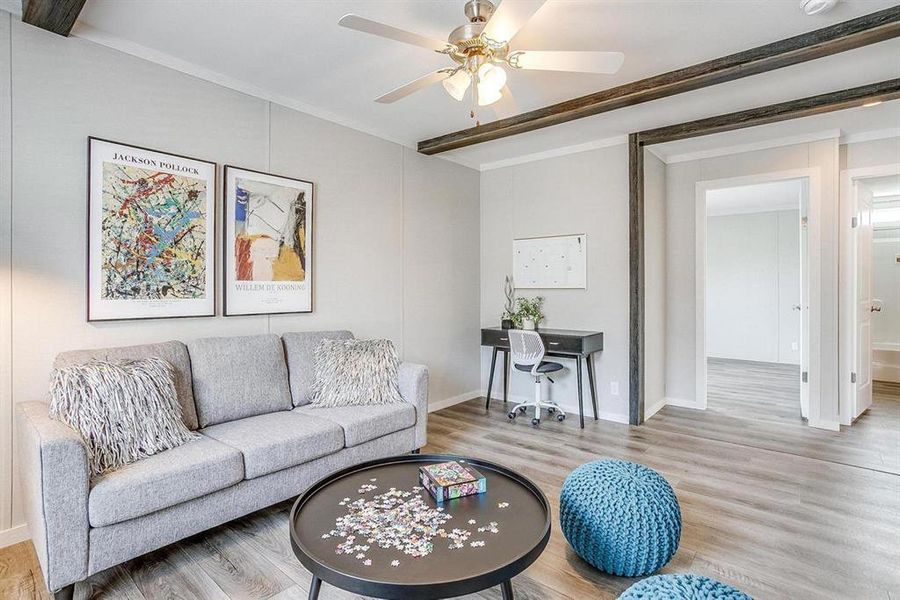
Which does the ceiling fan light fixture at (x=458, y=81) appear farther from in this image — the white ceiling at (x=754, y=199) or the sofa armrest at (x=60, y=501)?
the white ceiling at (x=754, y=199)

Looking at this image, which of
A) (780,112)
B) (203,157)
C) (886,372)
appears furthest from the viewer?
(886,372)

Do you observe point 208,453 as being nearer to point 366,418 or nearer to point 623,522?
point 366,418

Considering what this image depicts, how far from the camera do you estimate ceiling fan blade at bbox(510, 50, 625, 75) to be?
208 cm

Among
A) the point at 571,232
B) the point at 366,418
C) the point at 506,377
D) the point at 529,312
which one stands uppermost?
the point at 571,232

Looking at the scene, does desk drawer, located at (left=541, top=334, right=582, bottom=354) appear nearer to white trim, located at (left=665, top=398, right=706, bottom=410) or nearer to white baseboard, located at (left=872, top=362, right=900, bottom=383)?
white trim, located at (left=665, top=398, right=706, bottom=410)

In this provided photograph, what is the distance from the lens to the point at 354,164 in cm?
382

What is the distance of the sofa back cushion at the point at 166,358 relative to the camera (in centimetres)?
226

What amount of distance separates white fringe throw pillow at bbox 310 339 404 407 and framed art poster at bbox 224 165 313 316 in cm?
49

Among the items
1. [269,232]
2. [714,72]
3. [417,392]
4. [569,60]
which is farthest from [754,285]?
[269,232]

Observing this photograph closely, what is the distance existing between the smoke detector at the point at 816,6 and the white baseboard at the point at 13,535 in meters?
4.51

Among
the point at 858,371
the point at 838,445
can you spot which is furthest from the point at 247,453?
the point at 858,371

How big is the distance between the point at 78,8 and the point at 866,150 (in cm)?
556

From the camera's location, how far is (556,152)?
14.9 feet

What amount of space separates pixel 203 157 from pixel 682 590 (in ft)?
10.5
